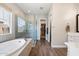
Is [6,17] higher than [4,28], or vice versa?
[6,17]

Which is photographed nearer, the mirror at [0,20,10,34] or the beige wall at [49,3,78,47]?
the mirror at [0,20,10,34]

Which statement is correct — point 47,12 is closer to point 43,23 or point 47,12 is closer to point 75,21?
point 43,23

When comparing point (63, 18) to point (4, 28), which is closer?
point (4, 28)

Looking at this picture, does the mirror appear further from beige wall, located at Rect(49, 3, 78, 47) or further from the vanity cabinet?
beige wall, located at Rect(49, 3, 78, 47)

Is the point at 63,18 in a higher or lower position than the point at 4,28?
higher

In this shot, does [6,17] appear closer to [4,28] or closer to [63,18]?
[4,28]

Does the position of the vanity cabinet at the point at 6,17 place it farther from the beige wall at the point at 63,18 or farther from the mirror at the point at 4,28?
the beige wall at the point at 63,18

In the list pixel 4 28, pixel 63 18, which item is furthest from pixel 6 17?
pixel 63 18

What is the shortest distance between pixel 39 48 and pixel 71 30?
1.04 m

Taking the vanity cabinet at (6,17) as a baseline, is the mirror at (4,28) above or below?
below

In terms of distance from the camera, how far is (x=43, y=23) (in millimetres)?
2660

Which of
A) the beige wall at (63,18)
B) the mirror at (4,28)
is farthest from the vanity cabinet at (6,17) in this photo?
the beige wall at (63,18)

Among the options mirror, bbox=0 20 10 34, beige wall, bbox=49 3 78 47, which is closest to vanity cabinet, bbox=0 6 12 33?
mirror, bbox=0 20 10 34

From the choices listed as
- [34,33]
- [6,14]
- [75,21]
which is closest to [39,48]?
[34,33]
